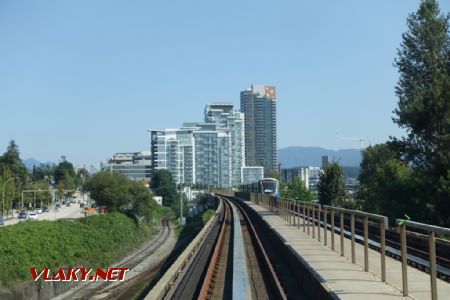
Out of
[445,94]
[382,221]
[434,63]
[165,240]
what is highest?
[434,63]

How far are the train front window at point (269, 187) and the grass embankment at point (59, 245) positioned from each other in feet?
74.3

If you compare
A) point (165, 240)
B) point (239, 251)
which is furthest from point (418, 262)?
point (165, 240)

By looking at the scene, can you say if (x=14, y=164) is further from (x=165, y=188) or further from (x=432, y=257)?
(x=432, y=257)

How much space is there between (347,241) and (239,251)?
8.47m

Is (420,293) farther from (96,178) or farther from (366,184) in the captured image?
(96,178)

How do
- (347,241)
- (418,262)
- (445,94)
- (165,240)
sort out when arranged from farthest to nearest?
(165,240) < (445,94) < (347,241) < (418,262)

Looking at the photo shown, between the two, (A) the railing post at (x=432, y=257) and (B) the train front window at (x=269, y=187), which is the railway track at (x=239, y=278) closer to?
(A) the railing post at (x=432, y=257)

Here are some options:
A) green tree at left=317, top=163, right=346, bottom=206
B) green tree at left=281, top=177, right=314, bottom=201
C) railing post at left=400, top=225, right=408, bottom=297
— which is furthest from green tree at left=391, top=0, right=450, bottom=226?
green tree at left=281, top=177, right=314, bottom=201

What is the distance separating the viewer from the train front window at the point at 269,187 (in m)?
77.1

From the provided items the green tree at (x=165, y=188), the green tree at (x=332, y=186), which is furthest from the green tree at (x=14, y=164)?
the green tree at (x=332, y=186)

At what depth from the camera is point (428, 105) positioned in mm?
34188

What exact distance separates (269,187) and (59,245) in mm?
44725

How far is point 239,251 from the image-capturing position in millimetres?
27688

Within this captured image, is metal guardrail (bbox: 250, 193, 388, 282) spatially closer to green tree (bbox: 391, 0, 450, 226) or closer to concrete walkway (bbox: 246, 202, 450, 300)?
concrete walkway (bbox: 246, 202, 450, 300)
